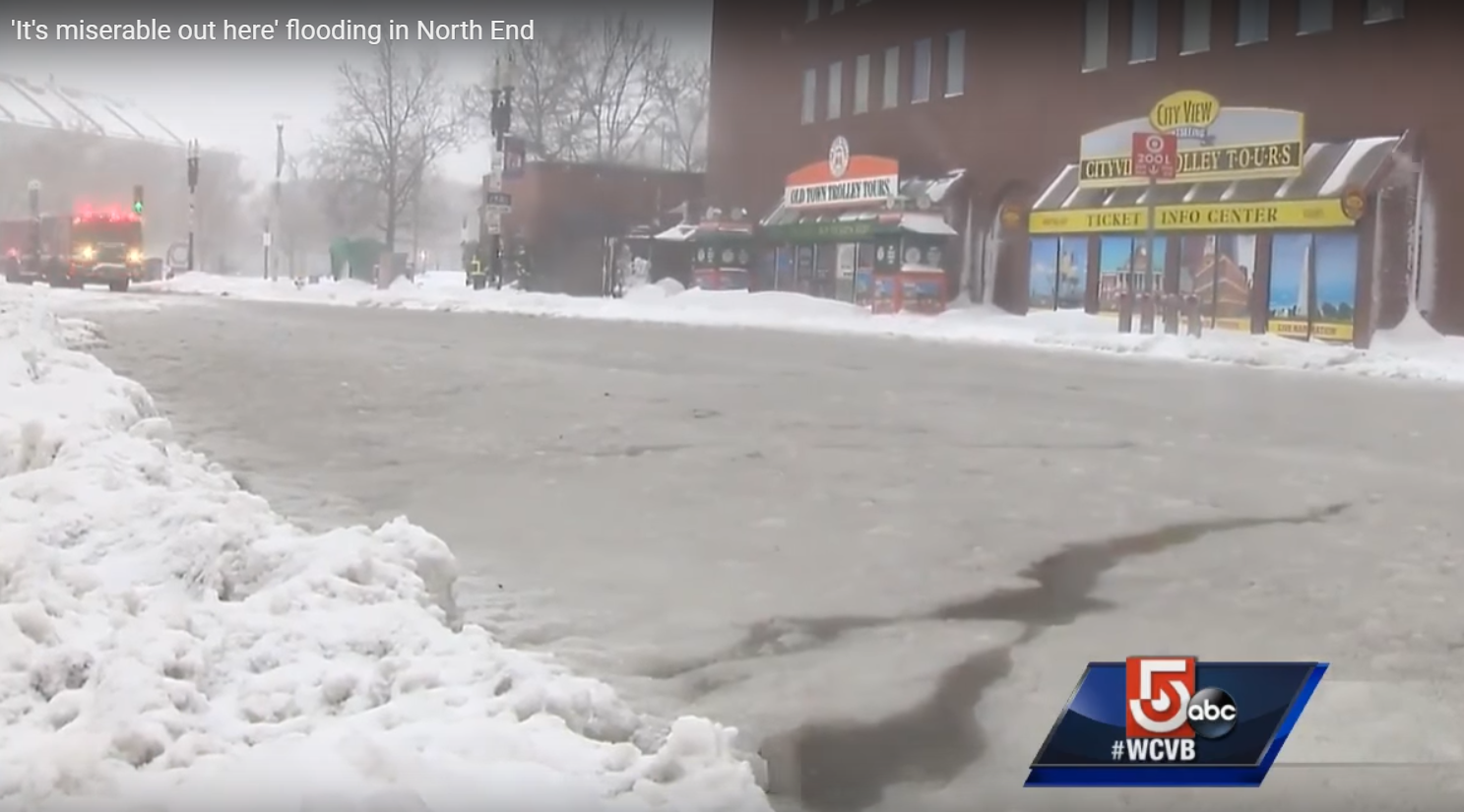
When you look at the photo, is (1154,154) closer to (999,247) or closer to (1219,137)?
(1219,137)

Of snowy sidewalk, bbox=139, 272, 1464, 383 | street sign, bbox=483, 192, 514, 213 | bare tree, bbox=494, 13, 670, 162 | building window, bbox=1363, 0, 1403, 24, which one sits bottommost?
snowy sidewalk, bbox=139, 272, 1464, 383

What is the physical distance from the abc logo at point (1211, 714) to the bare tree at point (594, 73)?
213 centimetres

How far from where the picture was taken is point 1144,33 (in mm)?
27312

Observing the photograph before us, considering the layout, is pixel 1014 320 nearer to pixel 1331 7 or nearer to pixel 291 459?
pixel 1331 7

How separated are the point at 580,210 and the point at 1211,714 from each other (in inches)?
1724

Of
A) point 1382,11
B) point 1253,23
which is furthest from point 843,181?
point 1382,11

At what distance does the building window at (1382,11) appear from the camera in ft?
76.6

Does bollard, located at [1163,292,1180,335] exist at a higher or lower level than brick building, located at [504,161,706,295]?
lower

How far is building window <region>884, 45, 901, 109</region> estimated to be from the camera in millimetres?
33906

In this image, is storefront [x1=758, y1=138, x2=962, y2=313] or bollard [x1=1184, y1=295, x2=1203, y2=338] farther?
storefront [x1=758, y1=138, x2=962, y2=313]

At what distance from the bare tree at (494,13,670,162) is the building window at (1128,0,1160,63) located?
492 inches

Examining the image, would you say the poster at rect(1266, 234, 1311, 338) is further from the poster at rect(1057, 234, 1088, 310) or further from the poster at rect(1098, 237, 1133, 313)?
the poster at rect(1057, 234, 1088, 310)

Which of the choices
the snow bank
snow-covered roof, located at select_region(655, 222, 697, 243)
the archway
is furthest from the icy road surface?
snow-covered roof, located at select_region(655, 222, 697, 243)

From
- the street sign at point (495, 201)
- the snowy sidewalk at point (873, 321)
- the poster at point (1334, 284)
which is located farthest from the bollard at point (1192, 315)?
the street sign at point (495, 201)
